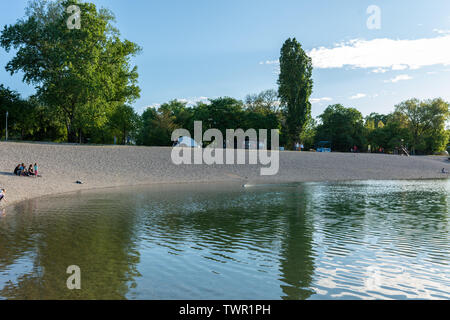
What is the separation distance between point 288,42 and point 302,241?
247ft

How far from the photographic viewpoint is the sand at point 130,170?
32.0 meters

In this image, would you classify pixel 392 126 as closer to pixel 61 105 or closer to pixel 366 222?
pixel 61 105

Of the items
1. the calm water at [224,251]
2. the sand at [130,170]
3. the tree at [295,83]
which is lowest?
the calm water at [224,251]

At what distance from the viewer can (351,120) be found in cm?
11656

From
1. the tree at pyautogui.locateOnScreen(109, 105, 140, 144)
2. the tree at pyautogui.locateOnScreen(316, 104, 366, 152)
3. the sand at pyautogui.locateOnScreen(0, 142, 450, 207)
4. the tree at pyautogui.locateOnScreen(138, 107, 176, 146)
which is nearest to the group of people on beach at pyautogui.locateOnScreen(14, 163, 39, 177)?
the sand at pyautogui.locateOnScreen(0, 142, 450, 207)

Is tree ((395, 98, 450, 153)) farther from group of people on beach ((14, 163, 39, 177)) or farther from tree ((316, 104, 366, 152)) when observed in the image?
group of people on beach ((14, 163, 39, 177))

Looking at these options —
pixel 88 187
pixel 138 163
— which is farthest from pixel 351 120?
pixel 88 187

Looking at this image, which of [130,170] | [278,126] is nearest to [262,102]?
[278,126]

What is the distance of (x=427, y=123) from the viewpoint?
117 meters

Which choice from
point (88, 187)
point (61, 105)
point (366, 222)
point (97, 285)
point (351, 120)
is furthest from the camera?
point (351, 120)

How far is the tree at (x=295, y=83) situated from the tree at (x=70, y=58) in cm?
3740
